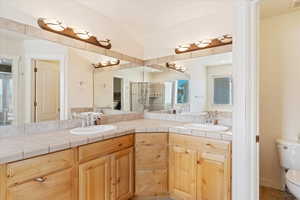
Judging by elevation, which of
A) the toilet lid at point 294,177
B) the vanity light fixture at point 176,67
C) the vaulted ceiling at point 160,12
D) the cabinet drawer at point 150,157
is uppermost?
the vaulted ceiling at point 160,12

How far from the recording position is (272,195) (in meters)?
2.20

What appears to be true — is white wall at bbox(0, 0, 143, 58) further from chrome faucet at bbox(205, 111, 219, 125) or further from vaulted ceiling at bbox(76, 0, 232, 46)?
chrome faucet at bbox(205, 111, 219, 125)

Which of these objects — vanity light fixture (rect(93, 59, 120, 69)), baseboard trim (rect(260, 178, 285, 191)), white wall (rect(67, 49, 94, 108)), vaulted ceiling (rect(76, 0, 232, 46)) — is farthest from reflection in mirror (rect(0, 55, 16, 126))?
baseboard trim (rect(260, 178, 285, 191))

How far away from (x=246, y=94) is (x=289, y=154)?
1.27 m

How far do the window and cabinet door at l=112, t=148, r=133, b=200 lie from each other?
3.59 ft

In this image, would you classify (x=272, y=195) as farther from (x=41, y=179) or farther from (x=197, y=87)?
(x=41, y=179)

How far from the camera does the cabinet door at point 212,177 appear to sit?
166 cm

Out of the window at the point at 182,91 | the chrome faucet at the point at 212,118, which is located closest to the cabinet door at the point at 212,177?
the chrome faucet at the point at 212,118

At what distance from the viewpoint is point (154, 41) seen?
Result: 2936 millimetres

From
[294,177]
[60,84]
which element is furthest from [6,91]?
[294,177]

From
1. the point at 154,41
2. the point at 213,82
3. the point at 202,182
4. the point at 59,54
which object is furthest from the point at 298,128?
the point at 59,54

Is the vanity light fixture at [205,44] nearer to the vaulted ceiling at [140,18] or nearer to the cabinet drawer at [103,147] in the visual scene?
the vaulted ceiling at [140,18]

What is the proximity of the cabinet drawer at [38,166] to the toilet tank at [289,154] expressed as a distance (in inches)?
93.0

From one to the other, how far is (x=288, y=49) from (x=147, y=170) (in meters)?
2.34
